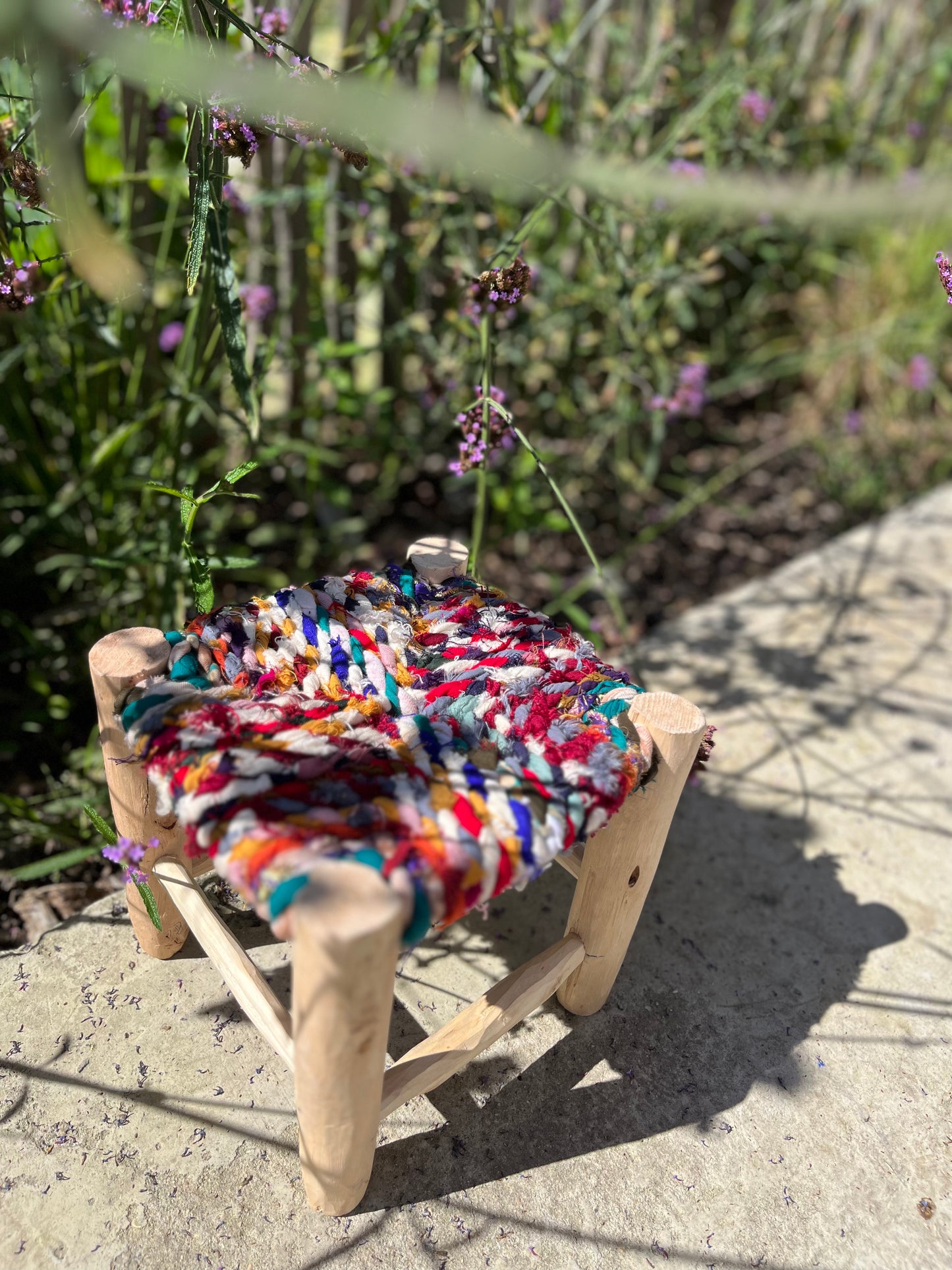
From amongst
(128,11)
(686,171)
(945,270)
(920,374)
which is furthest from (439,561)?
(920,374)

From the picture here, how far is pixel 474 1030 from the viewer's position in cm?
86

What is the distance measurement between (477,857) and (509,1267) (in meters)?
0.45

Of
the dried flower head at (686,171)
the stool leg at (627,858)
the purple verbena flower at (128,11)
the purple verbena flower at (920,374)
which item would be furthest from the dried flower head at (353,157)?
the purple verbena flower at (920,374)

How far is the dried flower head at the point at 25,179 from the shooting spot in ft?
3.15

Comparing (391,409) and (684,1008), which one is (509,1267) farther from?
(391,409)

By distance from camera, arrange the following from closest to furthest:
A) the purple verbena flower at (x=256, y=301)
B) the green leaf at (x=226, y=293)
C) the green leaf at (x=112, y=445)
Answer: the green leaf at (x=226, y=293)
the green leaf at (x=112, y=445)
the purple verbena flower at (x=256, y=301)

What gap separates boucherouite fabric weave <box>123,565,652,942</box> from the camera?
70cm

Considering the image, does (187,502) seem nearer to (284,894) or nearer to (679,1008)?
(284,894)

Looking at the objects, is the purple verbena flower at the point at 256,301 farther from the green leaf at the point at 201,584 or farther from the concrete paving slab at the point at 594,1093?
the concrete paving slab at the point at 594,1093

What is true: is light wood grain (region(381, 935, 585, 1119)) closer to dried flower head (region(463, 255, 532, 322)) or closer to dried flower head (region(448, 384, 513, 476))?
dried flower head (region(448, 384, 513, 476))

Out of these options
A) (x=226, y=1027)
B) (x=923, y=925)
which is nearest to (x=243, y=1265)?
(x=226, y=1027)

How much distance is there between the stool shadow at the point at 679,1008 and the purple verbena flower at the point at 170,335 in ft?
3.54

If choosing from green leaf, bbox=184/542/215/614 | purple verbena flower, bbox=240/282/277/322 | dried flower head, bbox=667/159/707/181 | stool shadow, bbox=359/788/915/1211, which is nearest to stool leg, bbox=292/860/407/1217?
stool shadow, bbox=359/788/915/1211

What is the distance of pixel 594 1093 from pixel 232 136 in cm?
110
